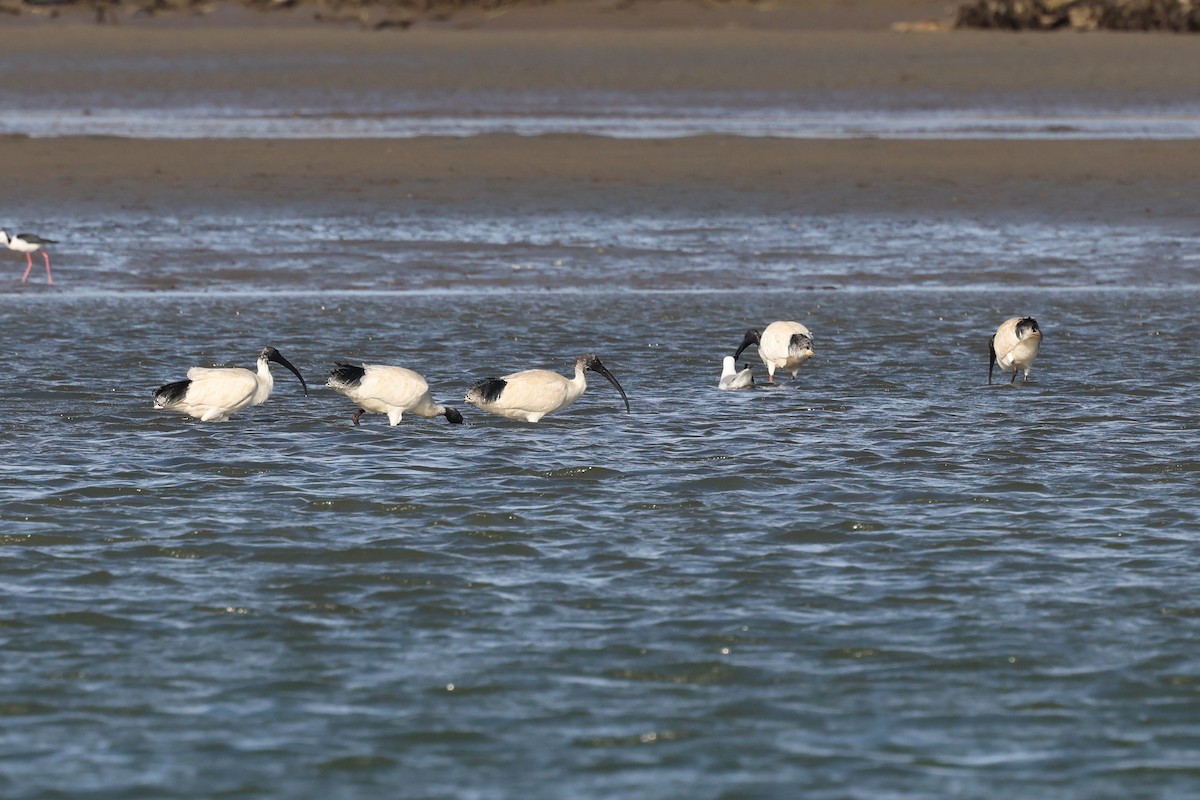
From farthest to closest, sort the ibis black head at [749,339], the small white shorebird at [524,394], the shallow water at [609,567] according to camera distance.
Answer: the ibis black head at [749,339], the small white shorebird at [524,394], the shallow water at [609,567]

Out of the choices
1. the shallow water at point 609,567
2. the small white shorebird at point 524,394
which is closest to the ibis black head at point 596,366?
the shallow water at point 609,567

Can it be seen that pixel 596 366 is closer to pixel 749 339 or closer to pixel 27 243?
pixel 749 339

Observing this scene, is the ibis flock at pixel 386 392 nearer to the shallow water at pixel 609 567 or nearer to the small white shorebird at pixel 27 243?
the shallow water at pixel 609 567

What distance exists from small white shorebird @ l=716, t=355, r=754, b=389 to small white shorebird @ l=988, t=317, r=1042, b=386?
5.78 feet

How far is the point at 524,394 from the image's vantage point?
12.1 m

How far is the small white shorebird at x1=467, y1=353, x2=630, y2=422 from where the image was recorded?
12.1 metres

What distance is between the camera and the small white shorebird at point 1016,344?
13.3 metres

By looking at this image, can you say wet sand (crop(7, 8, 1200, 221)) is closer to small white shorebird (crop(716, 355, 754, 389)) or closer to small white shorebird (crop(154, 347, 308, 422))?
small white shorebird (crop(716, 355, 754, 389))

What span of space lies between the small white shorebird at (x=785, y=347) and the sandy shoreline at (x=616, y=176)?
9876 millimetres

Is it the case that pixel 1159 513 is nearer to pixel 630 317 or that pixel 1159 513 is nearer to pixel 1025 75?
pixel 630 317

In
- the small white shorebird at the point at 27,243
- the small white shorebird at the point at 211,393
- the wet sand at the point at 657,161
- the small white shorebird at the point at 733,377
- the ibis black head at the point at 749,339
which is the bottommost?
the small white shorebird at the point at 733,377

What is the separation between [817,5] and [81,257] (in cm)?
4043

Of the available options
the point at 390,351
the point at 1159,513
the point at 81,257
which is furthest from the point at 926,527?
the point at 81,257

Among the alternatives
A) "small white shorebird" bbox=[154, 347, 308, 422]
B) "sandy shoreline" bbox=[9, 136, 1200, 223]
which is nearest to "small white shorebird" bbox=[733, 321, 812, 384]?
"small white shorebird" bbox=[154, 347, 308, 422]
